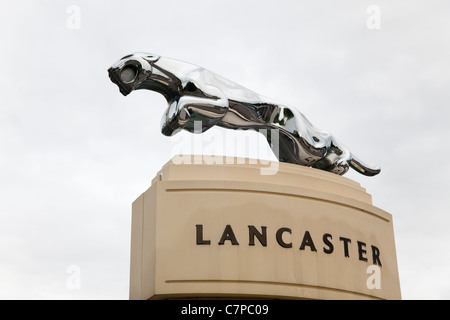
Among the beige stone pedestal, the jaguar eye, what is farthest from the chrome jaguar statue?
the beige stone pedestal

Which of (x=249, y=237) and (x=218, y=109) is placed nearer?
(x=249, y=237)

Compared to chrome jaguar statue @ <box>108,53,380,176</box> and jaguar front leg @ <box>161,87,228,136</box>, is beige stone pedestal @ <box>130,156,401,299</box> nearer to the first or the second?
jaguar front leg @ <box>161,87,228,136</box>

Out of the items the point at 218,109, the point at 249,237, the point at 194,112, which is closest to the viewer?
the point at 249,237

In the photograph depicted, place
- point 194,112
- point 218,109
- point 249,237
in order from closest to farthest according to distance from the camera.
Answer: point 249,237 → point 194,112 → point 218,109

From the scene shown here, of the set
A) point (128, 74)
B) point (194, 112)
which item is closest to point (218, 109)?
point (194, 112)

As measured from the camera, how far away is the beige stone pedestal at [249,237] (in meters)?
11.2

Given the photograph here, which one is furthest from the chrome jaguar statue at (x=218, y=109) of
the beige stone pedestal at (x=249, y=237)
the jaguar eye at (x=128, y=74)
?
the beige stone pedestal at (x=249, y=237)

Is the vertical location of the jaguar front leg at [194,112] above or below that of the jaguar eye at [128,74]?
below

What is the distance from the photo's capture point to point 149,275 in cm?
1141

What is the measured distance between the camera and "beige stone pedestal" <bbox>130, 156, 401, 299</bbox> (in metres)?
11.2

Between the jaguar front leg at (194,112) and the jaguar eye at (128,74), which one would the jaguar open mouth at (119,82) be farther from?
the jaguar front leg at (194,112)

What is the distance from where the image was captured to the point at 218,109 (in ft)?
42.3

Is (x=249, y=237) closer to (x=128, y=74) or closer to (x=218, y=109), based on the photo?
(x=218, y=109)

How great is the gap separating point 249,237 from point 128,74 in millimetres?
3548
